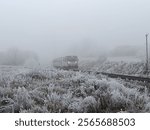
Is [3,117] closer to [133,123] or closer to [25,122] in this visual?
[25,122]

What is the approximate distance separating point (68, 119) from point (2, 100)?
9.52 ft

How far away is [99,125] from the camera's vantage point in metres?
5.49

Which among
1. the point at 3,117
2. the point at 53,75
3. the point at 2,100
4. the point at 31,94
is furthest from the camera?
the point at 53,75

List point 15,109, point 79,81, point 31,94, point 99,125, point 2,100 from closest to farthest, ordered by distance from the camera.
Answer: point 99,125 < point 15,109 < point 2,100 < point 31,94 < point 79,81

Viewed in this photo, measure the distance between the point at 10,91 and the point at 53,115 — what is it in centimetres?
319

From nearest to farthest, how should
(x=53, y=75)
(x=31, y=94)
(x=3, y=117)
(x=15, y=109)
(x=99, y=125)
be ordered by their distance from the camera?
1. (x=99, y=125)
2. (x=3, y=117)
3. (x=15, y=109)
4. (x=31, y=94)
5. (x=53, y=75)

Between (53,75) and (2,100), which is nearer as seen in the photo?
(2,100)

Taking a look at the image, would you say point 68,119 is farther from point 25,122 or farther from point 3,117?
point 3,117

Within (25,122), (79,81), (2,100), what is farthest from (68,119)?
(79,81)

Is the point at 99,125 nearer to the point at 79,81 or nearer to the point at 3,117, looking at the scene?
the point at 3,117

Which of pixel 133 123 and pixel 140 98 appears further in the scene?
pixel 140 98

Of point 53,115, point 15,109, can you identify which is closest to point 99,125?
point 53,115

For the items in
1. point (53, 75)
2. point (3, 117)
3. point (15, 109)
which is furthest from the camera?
point (53, 75)

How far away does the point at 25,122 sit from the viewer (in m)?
5.66
